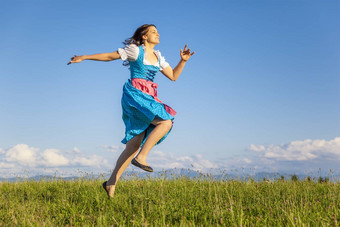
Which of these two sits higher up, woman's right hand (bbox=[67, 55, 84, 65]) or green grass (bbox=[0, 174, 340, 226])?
woman's right hand (bbox=[67, 55, 84, 65])

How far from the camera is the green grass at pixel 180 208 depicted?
3988 mm

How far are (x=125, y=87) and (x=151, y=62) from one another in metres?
0.60

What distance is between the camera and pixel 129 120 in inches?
215

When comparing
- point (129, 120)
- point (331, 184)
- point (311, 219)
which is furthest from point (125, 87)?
point (331, 184)

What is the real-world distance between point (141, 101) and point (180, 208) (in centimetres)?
167

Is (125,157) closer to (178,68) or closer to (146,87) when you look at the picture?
(146,87)

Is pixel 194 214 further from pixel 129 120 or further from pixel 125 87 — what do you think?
pixel 125 87

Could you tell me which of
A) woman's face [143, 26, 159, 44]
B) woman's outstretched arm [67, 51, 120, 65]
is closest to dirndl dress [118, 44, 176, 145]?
woman's outstretched arm [67, 51, 120, 65]

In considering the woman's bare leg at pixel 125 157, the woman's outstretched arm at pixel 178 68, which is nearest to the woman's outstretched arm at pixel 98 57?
the woman's outstretched arm at pixel 178 68

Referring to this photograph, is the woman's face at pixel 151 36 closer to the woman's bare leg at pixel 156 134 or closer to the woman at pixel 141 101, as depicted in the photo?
the woman at pixel 141 101

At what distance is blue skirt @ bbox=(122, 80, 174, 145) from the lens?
5184 mm

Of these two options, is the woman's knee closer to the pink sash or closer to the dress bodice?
the pink sash

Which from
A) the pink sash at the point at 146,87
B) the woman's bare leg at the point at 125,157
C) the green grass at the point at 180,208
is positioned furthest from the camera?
the woman's bare leg at the point at 125,157

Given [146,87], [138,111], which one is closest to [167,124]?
[138,111]
